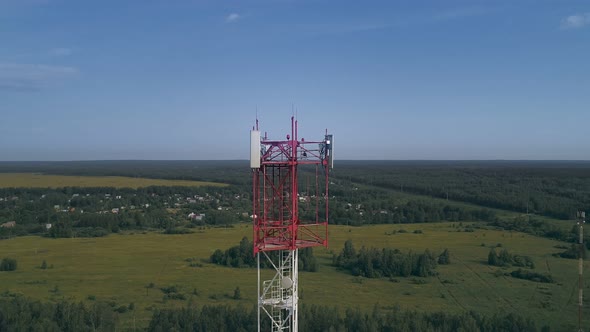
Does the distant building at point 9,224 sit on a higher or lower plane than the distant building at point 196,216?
lower

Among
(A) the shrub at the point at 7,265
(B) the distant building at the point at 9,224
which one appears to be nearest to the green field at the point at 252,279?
(A) the shrub at the point at 7,265

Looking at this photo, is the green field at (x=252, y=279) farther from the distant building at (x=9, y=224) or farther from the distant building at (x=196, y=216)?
the distant building at (x=196, y=216)

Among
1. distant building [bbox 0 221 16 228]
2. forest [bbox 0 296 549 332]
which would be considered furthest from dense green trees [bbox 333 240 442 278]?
distant building [bbox 0 221 16 228]

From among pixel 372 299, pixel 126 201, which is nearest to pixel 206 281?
pixel 372 299

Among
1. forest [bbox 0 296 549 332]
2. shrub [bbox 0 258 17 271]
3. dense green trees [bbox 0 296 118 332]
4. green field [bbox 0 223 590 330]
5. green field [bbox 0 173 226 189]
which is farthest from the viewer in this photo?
green field [bbox 0 173 226 189]

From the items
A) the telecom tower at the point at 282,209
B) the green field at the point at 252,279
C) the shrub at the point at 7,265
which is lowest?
the green field at the point at 252,279

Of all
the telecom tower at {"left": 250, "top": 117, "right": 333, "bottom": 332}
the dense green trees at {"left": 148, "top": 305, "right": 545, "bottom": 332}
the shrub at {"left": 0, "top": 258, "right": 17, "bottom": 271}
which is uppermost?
the telecom tower at {"left": 250, "top": 117, "right": 333, "bottom": 332}

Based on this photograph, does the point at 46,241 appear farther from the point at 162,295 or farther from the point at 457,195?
the point at 457,195

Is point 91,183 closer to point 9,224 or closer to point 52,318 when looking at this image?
point 9,224

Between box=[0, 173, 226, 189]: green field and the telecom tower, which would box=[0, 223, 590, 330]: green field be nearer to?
the telecom tower
